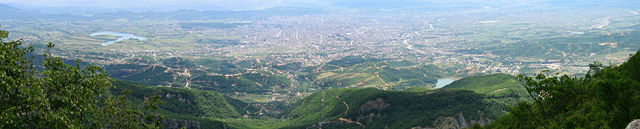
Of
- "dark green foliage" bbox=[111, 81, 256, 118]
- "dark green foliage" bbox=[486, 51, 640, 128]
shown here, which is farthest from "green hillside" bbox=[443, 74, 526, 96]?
"dark green foliage" bbox=[111, 81, 256, 118]

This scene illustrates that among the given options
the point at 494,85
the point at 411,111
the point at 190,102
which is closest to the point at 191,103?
the point at 190,102

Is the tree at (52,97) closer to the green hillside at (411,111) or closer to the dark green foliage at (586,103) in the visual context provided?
the dark green foliage at (586,103)

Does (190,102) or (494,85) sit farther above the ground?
(494,85)

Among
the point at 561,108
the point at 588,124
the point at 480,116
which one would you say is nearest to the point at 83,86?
the point at 588,124

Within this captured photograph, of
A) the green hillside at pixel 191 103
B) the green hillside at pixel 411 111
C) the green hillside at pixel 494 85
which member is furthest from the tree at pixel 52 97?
the green hillside at pixel 494 85

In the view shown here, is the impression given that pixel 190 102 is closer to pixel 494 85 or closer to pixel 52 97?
pixel 494 85

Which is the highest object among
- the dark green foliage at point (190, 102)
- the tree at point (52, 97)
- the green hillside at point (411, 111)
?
the tree at point (52, 97)
